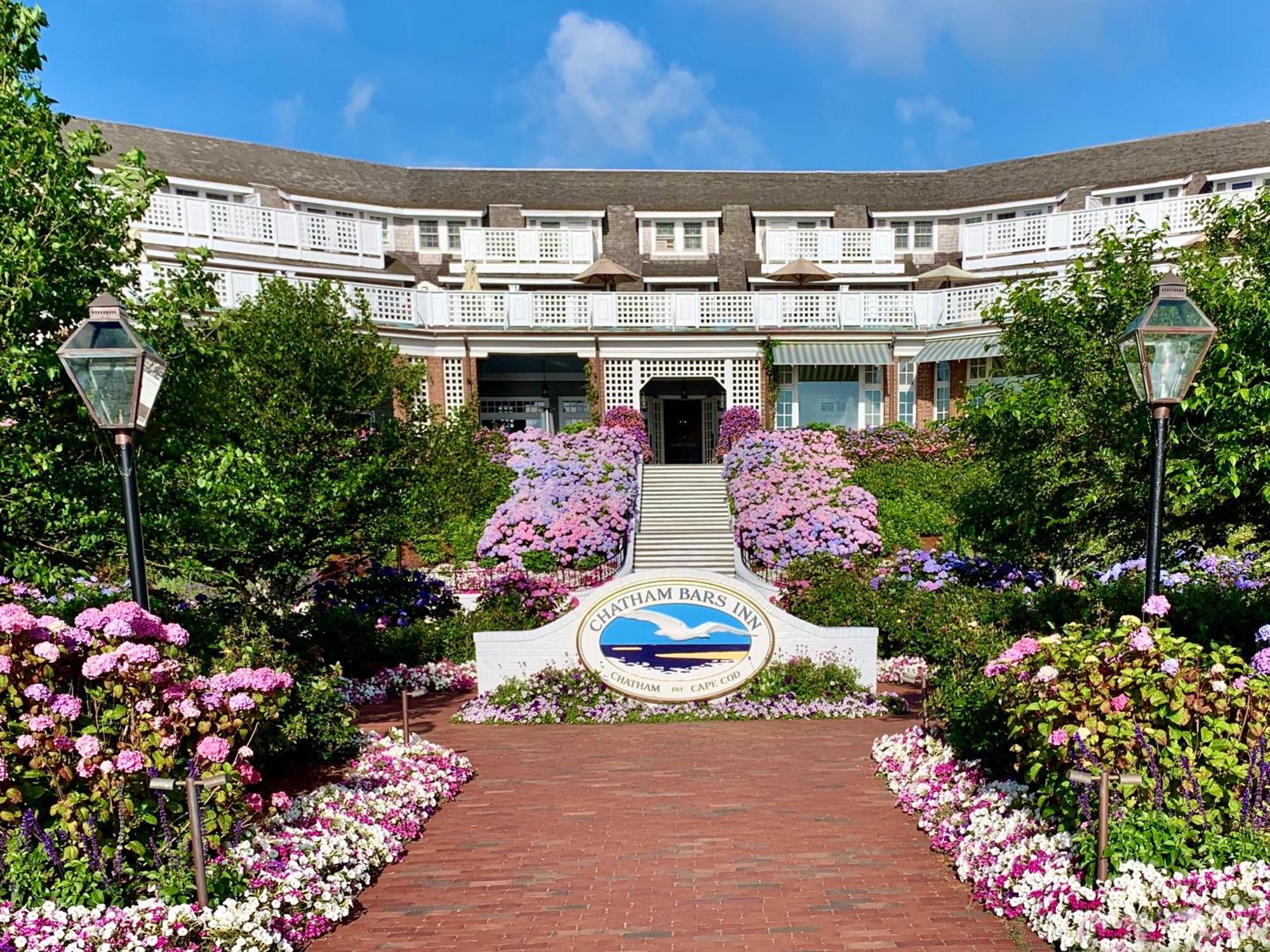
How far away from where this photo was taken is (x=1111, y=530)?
953 cm

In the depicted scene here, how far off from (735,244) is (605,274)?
6217mm

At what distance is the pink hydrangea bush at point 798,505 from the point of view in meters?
19.0

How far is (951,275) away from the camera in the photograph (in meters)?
27.7

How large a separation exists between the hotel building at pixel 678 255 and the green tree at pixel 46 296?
52.4ft

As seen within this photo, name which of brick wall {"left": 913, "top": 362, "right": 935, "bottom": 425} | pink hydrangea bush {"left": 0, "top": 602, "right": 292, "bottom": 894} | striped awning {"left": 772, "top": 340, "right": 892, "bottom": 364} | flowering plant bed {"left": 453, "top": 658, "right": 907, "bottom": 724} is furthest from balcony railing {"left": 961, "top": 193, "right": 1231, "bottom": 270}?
pink hydrangea bush {"left": 0, "top": 602, "right": 292, "bottom": 894}

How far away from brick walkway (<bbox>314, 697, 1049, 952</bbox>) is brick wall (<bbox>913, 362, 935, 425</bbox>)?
754 inches

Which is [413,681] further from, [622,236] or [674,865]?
[622,236]

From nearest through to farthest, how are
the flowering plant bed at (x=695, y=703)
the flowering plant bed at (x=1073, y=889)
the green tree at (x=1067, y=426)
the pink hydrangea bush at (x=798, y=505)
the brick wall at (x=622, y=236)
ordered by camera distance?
the flowering plant bed at (x=1073, y=889) < the green tree at (x=1067, y=426) < the flowering plant bed at (x=695, y=703) < the pink hydrangea bush at (x=798, y=505) < the brick wall at (x=622, y=236)

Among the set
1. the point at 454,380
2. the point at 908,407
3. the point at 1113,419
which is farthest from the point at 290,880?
the point at 908,407

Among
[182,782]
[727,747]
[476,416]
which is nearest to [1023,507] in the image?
[727,747]

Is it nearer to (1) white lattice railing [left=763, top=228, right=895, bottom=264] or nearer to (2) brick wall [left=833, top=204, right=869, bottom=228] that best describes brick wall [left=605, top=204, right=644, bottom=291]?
(1) white lattice railing [left=763, top=228, right=895, bottom=264]

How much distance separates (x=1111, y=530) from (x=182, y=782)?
29.3 ft

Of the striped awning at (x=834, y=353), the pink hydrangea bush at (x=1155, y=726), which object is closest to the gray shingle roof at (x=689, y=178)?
the striped awning at (x=834, y=353)

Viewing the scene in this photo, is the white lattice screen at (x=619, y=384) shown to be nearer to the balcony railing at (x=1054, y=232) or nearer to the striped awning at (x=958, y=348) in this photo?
the striped awning at (x=958, y=348)
